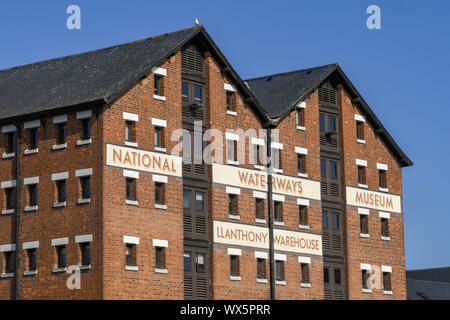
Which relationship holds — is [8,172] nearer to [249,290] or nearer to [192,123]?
[192,123]

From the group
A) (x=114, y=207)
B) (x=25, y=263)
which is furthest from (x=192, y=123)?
(x=25, y=263)

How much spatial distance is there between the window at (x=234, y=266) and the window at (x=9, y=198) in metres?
13.1

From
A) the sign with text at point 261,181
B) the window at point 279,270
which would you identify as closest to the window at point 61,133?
the sign with text at point 261,181

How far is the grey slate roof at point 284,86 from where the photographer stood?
74.2 meters

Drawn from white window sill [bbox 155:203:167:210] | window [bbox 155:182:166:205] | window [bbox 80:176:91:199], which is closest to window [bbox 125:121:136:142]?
window [bbox 155:182:166:205]

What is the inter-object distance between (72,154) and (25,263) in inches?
259

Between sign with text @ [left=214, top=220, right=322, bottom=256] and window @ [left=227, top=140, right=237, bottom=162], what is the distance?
Answer: 13.0ft

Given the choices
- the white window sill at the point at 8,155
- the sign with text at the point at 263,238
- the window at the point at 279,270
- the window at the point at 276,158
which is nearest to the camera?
the white window sill at the point at 8,155

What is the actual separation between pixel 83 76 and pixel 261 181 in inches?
502

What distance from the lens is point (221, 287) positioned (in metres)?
66.7

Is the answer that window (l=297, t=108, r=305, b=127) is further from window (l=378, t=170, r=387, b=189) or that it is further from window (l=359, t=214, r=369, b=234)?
window (l=378, t=170, r=387, b=189)

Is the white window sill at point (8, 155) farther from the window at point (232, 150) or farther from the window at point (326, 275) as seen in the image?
the window at point (326, 275)

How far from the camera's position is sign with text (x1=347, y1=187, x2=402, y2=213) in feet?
251
